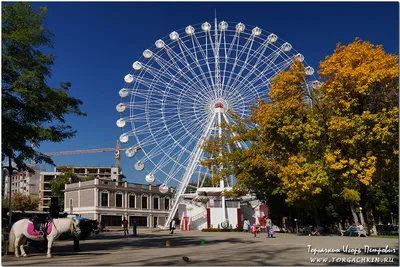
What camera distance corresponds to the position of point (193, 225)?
5544 centimetres

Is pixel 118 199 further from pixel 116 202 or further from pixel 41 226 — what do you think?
pixel 41 226

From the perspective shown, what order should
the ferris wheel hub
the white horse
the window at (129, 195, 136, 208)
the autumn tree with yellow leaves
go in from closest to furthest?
1. the white horse
2. the autumn tree with yellow leaves
3. the ferris wheel hub
4. the window at (129, 195, 136, 208)

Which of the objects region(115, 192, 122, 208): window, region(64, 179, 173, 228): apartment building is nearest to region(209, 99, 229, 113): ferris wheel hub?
region(64, 179, 173, 228): apartment building

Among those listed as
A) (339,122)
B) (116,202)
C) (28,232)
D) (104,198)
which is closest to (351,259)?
(339,122)

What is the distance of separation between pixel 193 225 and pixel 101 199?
731 inches

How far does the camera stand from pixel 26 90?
16.9 meters

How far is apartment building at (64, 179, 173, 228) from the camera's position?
67.2 meters

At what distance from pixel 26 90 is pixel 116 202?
2162 inches

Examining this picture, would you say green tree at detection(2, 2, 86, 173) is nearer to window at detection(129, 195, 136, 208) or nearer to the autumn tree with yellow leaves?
the autumn tree with yellow leaves

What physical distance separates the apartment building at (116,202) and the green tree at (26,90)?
152ft

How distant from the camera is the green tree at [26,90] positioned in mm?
17250

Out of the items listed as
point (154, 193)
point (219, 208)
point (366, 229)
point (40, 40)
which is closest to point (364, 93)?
point (366, 229)

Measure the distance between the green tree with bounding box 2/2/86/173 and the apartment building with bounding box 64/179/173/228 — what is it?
46.4 m

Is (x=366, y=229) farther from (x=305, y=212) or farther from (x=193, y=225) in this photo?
(x=193, y=225)
